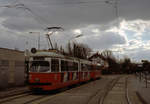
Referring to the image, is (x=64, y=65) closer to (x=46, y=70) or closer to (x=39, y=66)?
(x=46, y=70)

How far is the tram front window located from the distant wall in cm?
416

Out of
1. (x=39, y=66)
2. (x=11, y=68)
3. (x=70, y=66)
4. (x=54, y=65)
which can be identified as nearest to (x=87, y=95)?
(x=54, y=65)

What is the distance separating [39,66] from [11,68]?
18.1ft

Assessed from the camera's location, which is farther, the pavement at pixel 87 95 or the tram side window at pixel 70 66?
the tram side window at pixel 70 66

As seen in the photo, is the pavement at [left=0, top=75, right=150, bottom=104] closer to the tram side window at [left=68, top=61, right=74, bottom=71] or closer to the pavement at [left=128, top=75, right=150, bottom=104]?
the pavement at [left=128, top=75, right=150, bottom=104]

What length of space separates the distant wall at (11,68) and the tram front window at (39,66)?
13.7ft

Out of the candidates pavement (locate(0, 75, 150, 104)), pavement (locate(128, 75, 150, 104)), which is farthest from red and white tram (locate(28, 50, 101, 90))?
pavement (locate(128, 75, 150, 104))

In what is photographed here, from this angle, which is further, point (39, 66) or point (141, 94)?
point (39, 66)

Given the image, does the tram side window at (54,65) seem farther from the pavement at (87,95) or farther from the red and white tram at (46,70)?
the pavement at (87,95)

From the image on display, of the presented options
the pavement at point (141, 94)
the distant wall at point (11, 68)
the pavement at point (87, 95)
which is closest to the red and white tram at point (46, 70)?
the pavement at point (87, 95)

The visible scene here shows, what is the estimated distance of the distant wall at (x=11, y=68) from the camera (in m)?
19.9

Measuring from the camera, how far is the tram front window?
16.7 m

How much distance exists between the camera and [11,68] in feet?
70.0

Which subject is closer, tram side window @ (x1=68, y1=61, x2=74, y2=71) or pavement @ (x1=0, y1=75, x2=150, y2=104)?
pavement @ (x1=0, y1=75, x2=150, y2=104)
